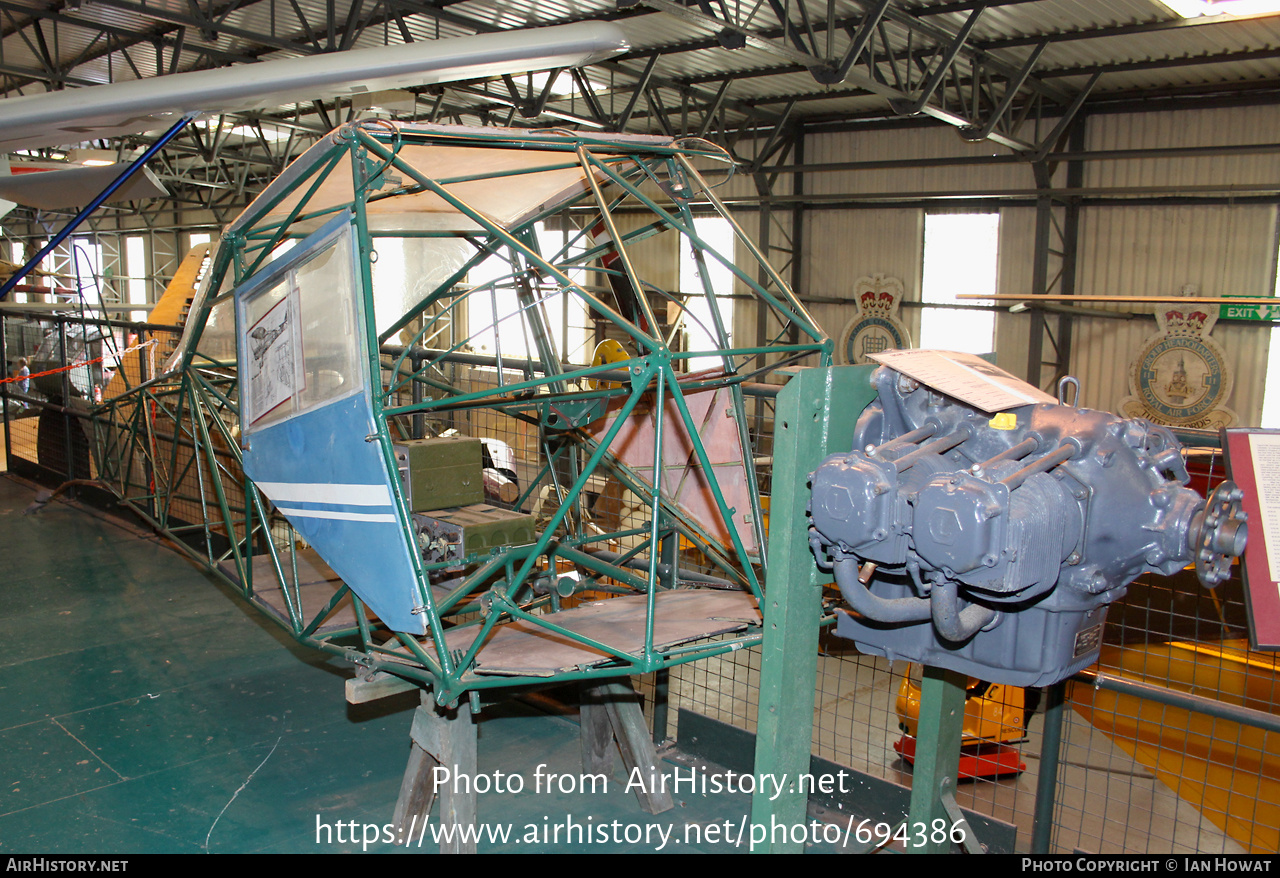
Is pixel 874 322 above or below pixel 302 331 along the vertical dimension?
below

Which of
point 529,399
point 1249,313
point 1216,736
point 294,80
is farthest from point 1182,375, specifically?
point 294,80

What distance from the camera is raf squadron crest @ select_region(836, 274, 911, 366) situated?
1844 cm

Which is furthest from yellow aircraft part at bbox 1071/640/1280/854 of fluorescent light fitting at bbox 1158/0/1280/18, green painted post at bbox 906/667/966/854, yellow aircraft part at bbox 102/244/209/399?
yellow aircraft part at bbox 102/244/209/399

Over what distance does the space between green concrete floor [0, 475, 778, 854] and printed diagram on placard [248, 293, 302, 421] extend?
1.72 m

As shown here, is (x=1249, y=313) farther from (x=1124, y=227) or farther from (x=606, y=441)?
(x=606, y=441)

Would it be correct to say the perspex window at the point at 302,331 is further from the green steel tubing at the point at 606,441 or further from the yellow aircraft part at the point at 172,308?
the yellow aircraft part at the point at 172,308

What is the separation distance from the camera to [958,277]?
58.1 feet

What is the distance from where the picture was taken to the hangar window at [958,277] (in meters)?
17.2

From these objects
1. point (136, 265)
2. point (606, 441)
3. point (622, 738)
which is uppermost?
point (136, 265)

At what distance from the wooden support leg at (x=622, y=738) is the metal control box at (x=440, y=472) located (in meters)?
1.05

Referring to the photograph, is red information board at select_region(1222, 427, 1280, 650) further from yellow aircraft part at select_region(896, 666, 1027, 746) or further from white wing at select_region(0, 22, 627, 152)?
yellow aircraft part at select_region(896, 666, 1027, 746)

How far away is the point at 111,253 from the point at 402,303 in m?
43.7

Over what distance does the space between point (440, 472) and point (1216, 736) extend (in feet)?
14.3

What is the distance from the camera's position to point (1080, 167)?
51.1ft
